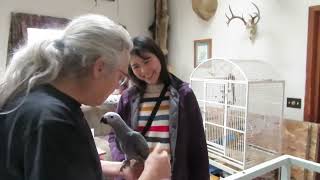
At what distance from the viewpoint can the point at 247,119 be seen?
222cm

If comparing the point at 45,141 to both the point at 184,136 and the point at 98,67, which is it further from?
the point at 184,136

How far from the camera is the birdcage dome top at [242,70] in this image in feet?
7.83

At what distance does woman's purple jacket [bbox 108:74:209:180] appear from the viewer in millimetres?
1281

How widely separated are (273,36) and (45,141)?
242cm

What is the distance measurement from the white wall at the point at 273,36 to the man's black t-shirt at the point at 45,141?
7.25ft

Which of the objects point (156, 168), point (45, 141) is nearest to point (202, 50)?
point (156, 168)

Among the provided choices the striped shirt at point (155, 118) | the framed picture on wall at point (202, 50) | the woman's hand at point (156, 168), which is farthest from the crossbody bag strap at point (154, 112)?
the framed picture on wall at point (202, 50)

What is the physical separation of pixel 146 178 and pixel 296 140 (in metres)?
1.98

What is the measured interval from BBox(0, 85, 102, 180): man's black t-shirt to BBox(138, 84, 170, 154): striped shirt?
723 mm

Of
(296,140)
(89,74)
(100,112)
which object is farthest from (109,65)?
(100,112)

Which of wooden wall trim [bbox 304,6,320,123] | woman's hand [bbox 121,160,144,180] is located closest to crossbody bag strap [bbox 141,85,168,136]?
woman's hand [bbox 121,160,144,180]

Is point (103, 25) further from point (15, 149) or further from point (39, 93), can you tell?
point (15, 149)

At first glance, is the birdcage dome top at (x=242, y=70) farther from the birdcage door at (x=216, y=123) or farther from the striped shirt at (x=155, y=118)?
the striped shirt at (x=155, y=118)

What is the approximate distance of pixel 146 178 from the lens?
0.68 m
